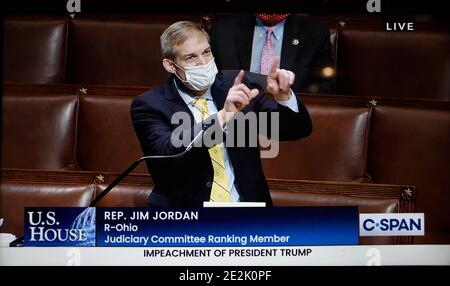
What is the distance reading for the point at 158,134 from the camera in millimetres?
1854

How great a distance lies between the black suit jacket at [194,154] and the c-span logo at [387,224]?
250 millimetres

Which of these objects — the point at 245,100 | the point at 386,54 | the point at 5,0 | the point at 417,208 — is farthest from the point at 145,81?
the point at 417,208

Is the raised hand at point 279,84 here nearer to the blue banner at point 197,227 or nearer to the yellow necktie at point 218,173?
the yellow necktie at point 218,173

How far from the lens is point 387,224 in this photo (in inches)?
71.7

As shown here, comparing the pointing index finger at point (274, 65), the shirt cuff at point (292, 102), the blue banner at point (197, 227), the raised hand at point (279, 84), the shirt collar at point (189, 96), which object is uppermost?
the pointing index finger at point (274, 65)

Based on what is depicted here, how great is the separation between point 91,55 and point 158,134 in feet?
1.15

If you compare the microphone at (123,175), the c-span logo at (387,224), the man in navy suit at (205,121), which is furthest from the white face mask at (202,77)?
the c-span logo at (387,224)

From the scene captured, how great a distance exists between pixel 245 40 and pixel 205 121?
26 centimetres

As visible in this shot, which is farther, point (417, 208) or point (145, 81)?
point (145, 81)

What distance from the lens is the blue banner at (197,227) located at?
1.82 metres

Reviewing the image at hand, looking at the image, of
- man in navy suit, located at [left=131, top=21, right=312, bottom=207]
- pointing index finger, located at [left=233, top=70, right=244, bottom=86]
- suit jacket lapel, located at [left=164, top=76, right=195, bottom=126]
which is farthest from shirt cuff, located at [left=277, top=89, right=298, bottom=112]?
suit jacket lapel, located at [left=164, top=76, right=195, bottom=126]

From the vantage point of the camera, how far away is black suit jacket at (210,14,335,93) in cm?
188
